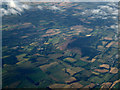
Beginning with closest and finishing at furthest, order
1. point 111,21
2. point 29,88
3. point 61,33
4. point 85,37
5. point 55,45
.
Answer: point 29,88
point 55,45
point 85,37
point 61,33
point 111,21

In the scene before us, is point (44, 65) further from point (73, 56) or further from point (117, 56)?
point (117, 56)

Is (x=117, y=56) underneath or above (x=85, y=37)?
underneath

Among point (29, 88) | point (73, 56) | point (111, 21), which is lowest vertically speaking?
point (29, 88)

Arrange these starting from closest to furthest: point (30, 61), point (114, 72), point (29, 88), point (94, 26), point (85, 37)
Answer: point (29, 88) → point (114, 72) → point (30, 61) → point (85, 37) → point (94, 26)

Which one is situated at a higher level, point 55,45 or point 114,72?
point 55,45

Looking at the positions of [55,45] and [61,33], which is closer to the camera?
[55,45]

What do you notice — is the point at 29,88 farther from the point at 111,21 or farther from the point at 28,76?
the point at 111,21

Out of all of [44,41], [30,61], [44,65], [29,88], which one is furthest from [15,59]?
[44,41]

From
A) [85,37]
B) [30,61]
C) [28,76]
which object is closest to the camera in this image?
[28,76]

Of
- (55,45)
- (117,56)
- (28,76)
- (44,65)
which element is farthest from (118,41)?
(28,76)
